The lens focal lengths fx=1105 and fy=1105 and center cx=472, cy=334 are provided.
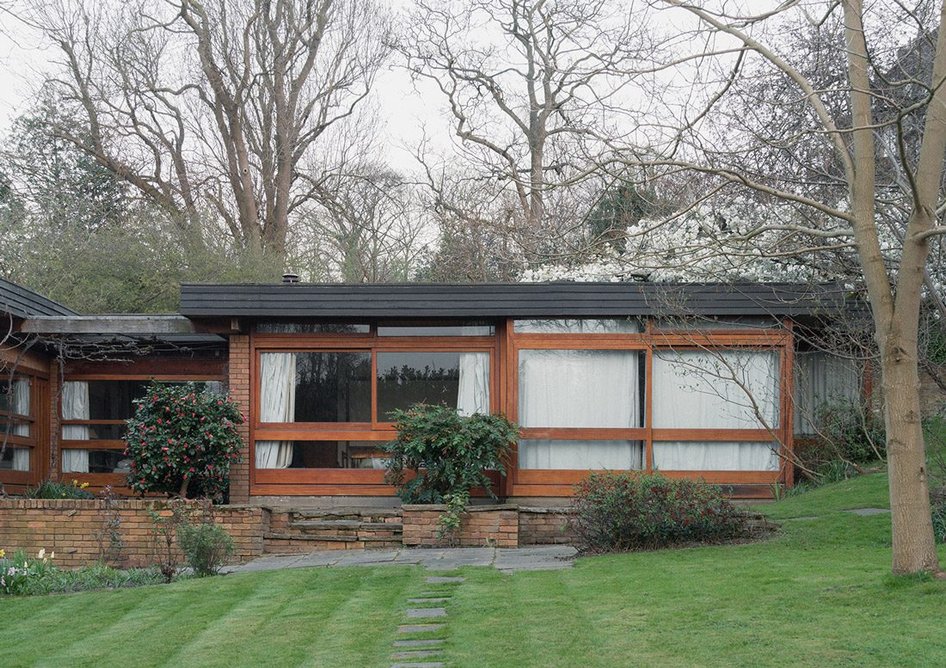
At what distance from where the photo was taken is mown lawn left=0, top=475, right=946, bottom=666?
6.66 metres

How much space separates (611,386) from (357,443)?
3.47 meters

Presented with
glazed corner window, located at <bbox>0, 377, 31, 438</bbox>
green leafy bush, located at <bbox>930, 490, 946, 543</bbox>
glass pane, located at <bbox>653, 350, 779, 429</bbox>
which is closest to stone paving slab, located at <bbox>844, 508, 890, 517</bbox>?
green leafy bush, located at <bbox>930, 490, 946, 543</bbox>

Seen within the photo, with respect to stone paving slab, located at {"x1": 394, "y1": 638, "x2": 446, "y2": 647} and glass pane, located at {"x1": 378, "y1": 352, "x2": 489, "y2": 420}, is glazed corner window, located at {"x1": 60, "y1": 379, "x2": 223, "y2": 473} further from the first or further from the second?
stone paving slab, located at {"x1": 394, "y1": 638, "x2": 446, "y2": 647}

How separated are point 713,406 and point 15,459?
378 inches

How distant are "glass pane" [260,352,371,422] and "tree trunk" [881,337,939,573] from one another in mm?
8149

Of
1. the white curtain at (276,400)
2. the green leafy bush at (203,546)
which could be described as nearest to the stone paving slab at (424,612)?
the green leafy bush at (203,546)

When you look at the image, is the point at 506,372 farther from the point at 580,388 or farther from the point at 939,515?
the point at 939,515

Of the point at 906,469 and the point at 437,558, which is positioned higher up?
the point at 906,469

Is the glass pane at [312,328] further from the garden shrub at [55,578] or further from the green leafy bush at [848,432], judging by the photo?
the green leafy bush at [848,432]

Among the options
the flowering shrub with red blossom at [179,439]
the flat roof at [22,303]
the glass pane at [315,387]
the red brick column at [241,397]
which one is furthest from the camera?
the glass pane at [315,387]

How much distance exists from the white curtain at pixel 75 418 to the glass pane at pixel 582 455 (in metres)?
6.63

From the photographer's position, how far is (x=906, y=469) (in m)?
7.85

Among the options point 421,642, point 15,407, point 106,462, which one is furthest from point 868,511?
point 15,407

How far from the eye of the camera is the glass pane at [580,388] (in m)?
14.6
